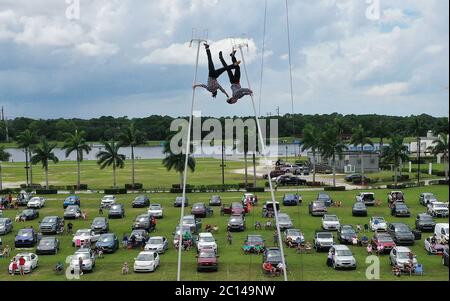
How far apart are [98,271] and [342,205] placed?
2949cm

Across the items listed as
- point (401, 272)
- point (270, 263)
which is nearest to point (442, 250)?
point (401, 272)

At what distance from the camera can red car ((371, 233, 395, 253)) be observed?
35.4 metres

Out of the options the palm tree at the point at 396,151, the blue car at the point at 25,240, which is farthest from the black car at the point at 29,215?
the palm tree at the point at 396,151

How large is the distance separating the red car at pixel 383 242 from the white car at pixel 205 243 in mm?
9576

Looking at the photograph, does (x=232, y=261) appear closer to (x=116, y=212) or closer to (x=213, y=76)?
(x=213, y=76)

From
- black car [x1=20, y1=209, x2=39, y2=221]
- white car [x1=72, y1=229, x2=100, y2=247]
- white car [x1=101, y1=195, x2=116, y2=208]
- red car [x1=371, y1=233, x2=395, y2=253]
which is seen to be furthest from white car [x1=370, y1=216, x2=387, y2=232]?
black car [x1=20, y1=209, x2=39, y2=221]

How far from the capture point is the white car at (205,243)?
35650 millimetres

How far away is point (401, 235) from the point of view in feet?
123

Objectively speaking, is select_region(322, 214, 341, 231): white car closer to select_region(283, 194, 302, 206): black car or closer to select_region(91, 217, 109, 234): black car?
select_region(283, 194, 302, 206): black car

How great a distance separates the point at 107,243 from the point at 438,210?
26304 millimetres

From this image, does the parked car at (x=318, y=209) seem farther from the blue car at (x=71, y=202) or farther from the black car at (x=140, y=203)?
the blue car at (x=71, y=202)

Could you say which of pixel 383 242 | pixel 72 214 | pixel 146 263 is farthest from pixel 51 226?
pixel 383 242

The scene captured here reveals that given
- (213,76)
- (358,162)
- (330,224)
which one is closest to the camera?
(213,76)
